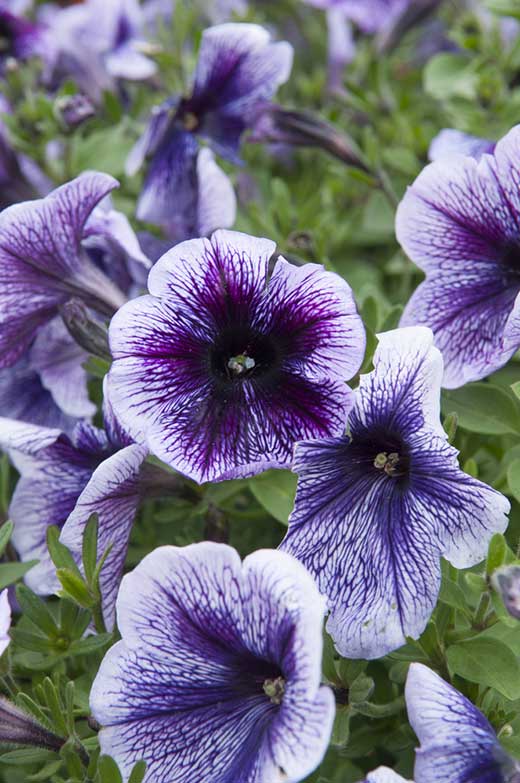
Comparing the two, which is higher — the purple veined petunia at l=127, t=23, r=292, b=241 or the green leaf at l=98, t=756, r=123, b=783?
the purple veined petunia at l=127, t=23, r=292, b=241

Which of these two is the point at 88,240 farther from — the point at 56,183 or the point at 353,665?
the point at 353,665

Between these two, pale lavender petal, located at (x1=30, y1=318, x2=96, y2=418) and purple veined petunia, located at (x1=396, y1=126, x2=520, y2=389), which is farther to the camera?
pale lavender petal, located at (x1=30, y1=318, x2=96, y2=418)

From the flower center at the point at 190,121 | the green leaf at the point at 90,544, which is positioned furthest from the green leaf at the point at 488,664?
the flower center at the point at 190,121

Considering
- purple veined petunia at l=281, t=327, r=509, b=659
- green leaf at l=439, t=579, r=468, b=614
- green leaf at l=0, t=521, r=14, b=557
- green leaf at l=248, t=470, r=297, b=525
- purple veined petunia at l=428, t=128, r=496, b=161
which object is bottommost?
green leaf at l=248, t=470, r=297, b=525

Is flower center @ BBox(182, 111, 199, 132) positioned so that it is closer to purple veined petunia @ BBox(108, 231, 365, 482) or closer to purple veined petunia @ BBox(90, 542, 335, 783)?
purple veined petunia @ BBox(108, 231, 365, 482)

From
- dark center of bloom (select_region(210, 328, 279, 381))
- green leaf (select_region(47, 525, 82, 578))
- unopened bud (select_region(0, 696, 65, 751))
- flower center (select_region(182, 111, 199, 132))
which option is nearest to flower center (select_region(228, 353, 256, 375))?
dark center of bloom (select_region(210, 328, 279, 381))

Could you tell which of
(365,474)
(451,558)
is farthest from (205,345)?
(451,558)

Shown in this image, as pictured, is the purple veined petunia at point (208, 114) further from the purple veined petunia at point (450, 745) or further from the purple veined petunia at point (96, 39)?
the purple veined petunia at point (450, 745)

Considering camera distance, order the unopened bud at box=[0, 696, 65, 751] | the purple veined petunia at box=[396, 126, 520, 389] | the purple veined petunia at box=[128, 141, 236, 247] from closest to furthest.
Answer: the unopened bud at box=[0, 696, 65, 751]
the purple veined petunia at box=[396, 126, 520, 389]
the purple veined petunia at box=[128, 141, 236, 247]

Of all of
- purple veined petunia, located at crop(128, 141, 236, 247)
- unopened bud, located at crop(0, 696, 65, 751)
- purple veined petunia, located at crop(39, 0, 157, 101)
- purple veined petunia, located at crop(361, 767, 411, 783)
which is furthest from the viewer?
purple veined petunia, located at crop(39, 0, 157, 101)
